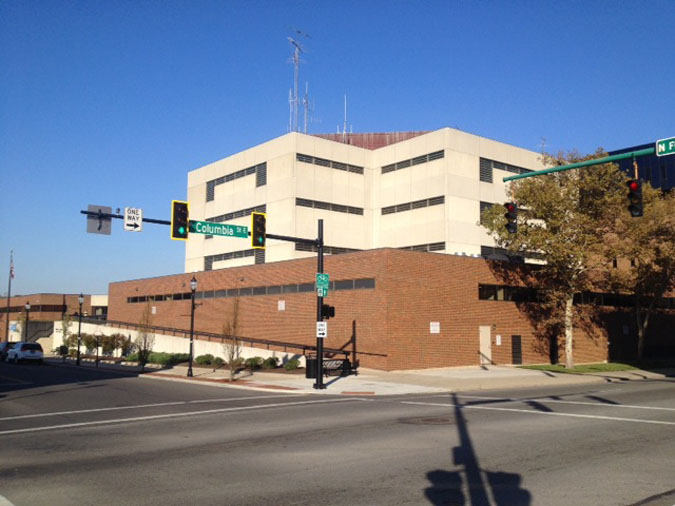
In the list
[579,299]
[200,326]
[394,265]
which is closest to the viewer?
[394,265]

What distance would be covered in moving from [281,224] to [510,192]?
2103cm

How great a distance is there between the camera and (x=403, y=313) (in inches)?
1325

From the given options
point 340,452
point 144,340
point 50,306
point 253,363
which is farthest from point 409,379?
point 50,306

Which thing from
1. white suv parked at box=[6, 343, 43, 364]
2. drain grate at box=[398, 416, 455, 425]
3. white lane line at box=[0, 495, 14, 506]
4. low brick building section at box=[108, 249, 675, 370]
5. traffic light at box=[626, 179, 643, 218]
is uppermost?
traffic light at box=[626, 179, 643, 218]

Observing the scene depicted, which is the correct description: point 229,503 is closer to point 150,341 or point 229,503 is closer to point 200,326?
point 150,341

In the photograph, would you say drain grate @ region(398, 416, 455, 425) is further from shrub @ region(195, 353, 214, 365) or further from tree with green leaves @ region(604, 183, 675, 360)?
shrub @ region(195, 353, 214, 365)

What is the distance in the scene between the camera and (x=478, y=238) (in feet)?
170

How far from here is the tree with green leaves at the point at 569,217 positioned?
35.3 metres

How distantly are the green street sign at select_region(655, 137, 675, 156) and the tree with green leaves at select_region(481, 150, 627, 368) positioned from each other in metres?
20.4

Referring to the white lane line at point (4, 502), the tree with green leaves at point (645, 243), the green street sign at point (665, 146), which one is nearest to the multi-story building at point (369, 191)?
the tree with green leaves at point (645, 243)

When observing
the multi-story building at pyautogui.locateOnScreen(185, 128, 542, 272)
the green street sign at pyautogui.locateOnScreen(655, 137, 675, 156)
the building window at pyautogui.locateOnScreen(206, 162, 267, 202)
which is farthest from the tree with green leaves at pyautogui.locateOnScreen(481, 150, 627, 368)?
the building window at pyautogui.locateOnScreen(206, 162, 267, 202)

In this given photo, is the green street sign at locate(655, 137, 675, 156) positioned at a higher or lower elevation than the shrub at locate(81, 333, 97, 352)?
higher

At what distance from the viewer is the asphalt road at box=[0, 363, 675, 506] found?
8.29 m

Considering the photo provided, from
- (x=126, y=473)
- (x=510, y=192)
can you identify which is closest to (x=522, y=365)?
(x=510, y=192)
